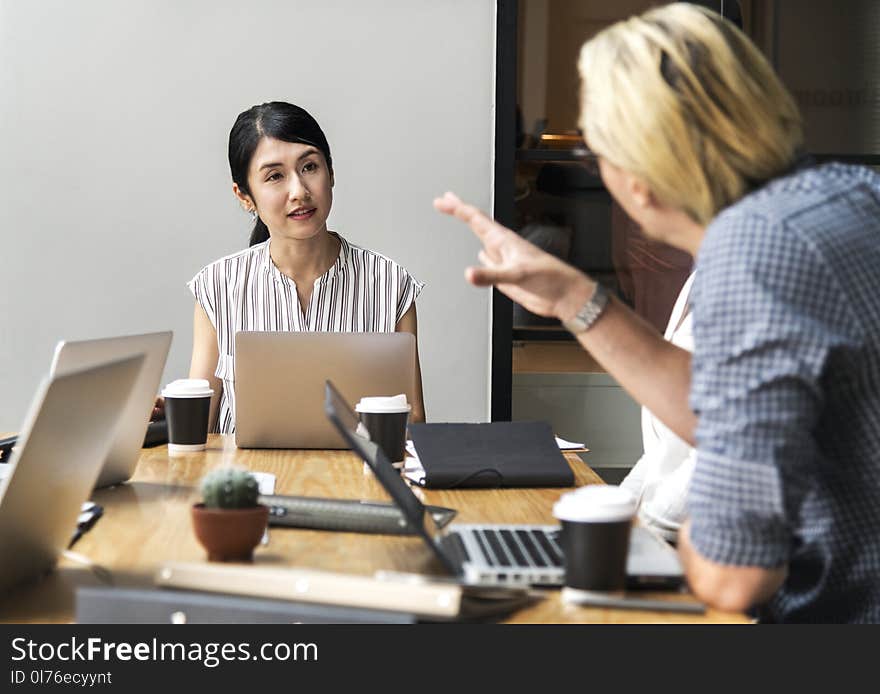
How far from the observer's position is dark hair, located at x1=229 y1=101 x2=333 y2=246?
288cm

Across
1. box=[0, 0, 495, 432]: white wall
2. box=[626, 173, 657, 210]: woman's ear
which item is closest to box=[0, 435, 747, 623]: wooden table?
box=[626, 173, 657, 210]: woman's ear

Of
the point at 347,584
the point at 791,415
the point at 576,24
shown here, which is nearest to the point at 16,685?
the point at 347,584

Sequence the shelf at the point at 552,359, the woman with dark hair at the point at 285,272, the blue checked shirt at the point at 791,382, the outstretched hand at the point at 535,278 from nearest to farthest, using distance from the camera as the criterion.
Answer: the blue checked shirt at the point at 791,382
the outstretched hand at the point at 535,278
the woman with dark hair at the point at 285,272
the shelf at the point at 552,359

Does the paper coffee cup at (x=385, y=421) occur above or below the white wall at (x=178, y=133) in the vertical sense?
below

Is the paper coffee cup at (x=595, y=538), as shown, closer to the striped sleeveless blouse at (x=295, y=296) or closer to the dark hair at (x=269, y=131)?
the striped sleeveless blouse at (x=295, y=296)

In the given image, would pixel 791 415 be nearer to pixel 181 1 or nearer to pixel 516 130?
pixel 516 130

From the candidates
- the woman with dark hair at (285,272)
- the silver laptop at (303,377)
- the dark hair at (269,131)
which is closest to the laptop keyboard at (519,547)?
the silver laptop at (303,377)

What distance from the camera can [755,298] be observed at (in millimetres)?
1049

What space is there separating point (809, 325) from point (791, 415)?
0.30 ft

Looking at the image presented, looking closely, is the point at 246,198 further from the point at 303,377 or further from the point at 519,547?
the point at 519,547

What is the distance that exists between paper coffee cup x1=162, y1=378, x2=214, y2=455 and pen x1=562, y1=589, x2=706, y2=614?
1.16m

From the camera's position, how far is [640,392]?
4.72 ft

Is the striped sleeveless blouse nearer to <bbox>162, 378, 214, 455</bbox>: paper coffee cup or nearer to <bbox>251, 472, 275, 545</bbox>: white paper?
<bbox>162, 378, 214, 455</bbox>: paper coffee cup

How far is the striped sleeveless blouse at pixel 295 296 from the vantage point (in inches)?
113
